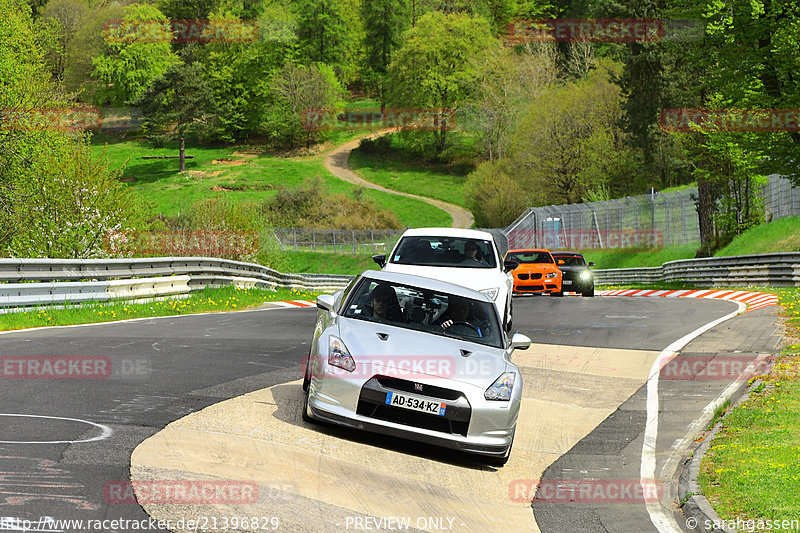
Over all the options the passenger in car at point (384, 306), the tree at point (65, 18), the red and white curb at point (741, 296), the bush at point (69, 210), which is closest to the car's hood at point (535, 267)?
the red and white curb at point (741, 296)

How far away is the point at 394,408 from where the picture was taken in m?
7.27

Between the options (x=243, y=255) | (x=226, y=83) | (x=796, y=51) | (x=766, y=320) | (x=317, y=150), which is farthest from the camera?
(x=226, y=83)

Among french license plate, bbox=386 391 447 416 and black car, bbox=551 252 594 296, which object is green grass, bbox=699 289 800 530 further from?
black car, bbox=551 252 594 296

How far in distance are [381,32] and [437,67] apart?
2891 cm

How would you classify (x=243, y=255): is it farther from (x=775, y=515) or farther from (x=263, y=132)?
(x=263, y=132)

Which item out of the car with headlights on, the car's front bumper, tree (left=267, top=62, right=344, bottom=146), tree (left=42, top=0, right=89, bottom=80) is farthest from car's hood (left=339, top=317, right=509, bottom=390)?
tree (left=42, top=0, right=89, bottom=80)

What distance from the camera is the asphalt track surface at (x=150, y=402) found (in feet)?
17.9

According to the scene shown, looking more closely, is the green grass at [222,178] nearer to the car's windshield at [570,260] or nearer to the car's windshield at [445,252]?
the car's windshield at [570,260]

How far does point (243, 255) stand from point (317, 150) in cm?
8544

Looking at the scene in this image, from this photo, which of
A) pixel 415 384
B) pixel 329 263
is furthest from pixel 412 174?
pixel 415 384

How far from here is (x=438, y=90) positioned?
117875mm

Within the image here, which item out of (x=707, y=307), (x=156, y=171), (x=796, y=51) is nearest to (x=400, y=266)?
(x=707, y=307)

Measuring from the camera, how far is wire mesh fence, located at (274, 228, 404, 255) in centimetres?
7231

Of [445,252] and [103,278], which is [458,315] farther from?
[103,278]
